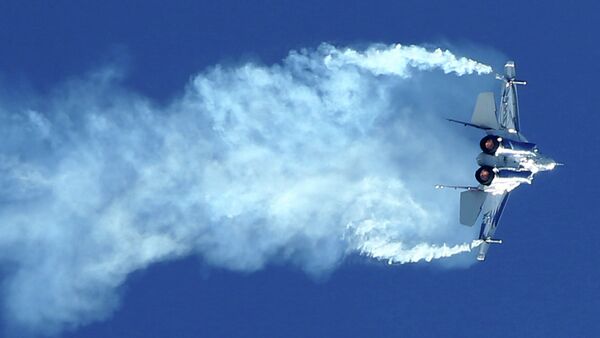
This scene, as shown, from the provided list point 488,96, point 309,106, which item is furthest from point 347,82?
point 488,96

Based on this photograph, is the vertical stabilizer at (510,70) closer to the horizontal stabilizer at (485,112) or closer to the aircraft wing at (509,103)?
the aircraft wing at (509,103)

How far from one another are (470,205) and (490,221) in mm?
3336

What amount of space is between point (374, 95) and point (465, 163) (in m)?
7.19

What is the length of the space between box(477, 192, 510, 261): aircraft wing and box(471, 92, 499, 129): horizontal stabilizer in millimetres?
4964

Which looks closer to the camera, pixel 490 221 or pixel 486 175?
pixel 486 175

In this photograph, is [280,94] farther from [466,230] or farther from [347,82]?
[466,230]

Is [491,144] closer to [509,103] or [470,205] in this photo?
[470,205]

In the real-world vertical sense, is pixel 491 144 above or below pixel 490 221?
above

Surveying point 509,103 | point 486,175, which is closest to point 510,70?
point 509,103

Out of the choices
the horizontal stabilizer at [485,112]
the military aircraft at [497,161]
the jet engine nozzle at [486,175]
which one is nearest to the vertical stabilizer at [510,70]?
the military aircraft at [497,161]

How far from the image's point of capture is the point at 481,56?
90.4m

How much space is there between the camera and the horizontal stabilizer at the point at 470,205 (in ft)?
265

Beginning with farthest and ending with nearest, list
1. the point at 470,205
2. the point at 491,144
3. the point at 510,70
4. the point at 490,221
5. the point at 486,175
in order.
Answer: the point at 490,221
the point at 510,70
the point at 470,205
the point at 486,175
the point at 491,144

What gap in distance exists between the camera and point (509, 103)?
3253 inches
